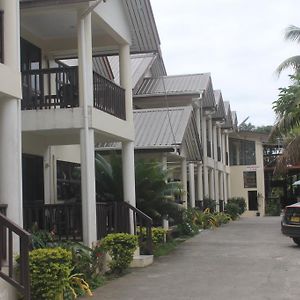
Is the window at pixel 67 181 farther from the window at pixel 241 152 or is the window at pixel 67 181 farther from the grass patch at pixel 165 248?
the window at pixel 241 152

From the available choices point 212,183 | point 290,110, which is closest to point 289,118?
point 290,110

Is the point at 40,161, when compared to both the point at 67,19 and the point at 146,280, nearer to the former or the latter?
the point at 67,19

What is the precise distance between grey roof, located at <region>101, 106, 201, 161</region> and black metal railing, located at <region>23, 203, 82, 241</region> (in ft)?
25.1

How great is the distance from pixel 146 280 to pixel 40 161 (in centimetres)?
466

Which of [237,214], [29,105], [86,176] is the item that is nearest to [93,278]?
[86,176]

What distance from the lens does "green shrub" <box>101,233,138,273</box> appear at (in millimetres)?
11656

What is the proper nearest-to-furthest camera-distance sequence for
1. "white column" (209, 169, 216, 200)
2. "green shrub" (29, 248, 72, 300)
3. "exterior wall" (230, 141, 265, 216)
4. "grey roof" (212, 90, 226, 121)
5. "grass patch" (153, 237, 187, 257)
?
"green shrub" (29, 248, 72, 300) → "grass patch" (153, 237, 187, 257) → "white column" (209, 169, 216, 200) → "grey roof" (212, 90, 226, 121) → "exterior wall" (230, 141, 265, 216)

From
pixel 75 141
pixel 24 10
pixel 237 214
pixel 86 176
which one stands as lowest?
pixel 237 214

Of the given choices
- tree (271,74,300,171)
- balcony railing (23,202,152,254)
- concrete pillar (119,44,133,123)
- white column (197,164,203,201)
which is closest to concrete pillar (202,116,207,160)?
white column (197,164,203,201)

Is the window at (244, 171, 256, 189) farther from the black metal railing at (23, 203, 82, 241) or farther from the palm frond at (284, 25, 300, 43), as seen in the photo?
the black metal railing at (23, 203, 82, 241)

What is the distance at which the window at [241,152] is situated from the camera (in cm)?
4453

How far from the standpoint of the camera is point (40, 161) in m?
14.3

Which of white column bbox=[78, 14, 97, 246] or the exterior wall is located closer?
white column bbox=[78, 14, 97, 246]

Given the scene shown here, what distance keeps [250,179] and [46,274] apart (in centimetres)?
3742
